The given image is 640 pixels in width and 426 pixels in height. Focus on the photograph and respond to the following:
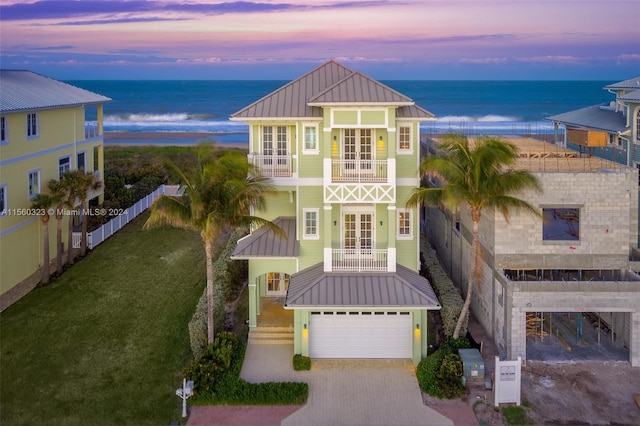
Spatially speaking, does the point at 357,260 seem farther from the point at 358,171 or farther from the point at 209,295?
the point at 209,295

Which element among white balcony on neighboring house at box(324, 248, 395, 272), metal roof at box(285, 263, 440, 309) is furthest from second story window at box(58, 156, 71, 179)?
white balcony on neighboring house at box(324, 248, 395, 272)

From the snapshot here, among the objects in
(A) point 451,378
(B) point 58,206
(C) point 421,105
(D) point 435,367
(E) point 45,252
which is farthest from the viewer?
(C) point 421,105

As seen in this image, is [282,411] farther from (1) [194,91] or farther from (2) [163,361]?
(1) [194,91]

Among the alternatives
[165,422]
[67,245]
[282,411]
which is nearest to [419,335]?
[282,411]

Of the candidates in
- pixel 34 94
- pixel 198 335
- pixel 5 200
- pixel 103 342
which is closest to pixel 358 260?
pixel 198 335

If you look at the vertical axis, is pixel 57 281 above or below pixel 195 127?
below

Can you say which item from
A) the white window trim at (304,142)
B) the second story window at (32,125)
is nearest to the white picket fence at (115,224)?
the second story window at (32,125)

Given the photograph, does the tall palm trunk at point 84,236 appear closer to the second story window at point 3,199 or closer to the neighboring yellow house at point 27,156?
the neighboring yellow house at point 27,156
